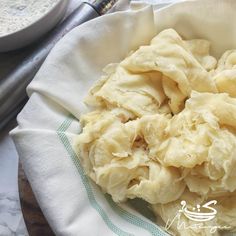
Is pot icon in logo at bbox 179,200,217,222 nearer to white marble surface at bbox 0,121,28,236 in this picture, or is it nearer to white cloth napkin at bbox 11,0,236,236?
white cloth napkin at bbox 11,0,236,236

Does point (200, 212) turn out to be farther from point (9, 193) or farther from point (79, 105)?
point (9, 193)

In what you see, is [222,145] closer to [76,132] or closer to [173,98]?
[173,98]

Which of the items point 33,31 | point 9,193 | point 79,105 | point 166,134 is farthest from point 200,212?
point 33,31

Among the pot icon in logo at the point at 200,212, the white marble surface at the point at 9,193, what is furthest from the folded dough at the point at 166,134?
the white marble surface at the point at 9,193

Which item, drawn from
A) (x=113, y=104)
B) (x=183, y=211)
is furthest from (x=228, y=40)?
(x=183, y=211)

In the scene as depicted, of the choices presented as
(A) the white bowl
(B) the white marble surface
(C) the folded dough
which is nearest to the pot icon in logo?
(C) the folded dough
